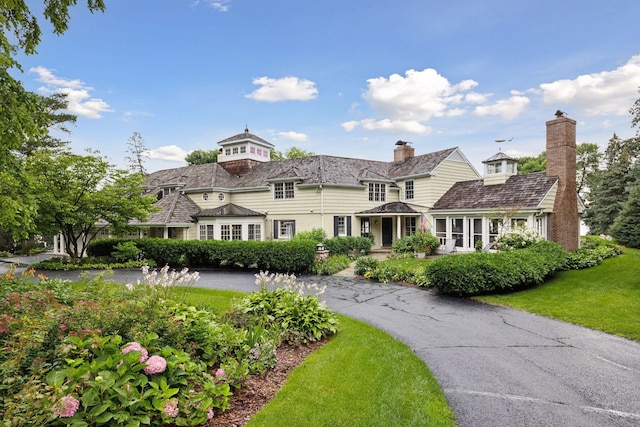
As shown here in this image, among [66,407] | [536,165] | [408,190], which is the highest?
[536,165]

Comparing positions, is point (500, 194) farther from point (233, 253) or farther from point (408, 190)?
point (233, 253)

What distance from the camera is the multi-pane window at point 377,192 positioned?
24.3 metres

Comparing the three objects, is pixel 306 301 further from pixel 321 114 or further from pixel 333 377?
pixel 321 114

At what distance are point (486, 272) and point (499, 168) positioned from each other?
12.6 m

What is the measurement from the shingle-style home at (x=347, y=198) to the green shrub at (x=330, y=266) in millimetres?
5079

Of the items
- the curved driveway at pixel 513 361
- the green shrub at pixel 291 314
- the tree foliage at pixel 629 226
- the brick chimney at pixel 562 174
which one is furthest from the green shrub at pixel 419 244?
the green shrub at pixel 291 314

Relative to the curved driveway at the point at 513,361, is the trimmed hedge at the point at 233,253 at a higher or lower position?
higher

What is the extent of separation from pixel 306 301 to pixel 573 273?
438 inches

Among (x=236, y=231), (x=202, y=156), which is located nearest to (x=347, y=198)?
(x=236, y=231)

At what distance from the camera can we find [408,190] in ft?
79.8

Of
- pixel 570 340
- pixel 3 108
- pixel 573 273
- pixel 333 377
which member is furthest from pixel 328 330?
pixel 573 273

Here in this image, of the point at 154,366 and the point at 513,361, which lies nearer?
the point at 154,366

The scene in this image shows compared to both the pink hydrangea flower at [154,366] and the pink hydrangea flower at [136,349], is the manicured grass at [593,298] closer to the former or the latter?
the pink hydrangea flower at [154,366]

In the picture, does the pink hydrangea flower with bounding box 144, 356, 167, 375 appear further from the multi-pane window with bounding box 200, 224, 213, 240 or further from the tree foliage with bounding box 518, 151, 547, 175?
the tree foliage with bounding box 518, 151, 547, 175
